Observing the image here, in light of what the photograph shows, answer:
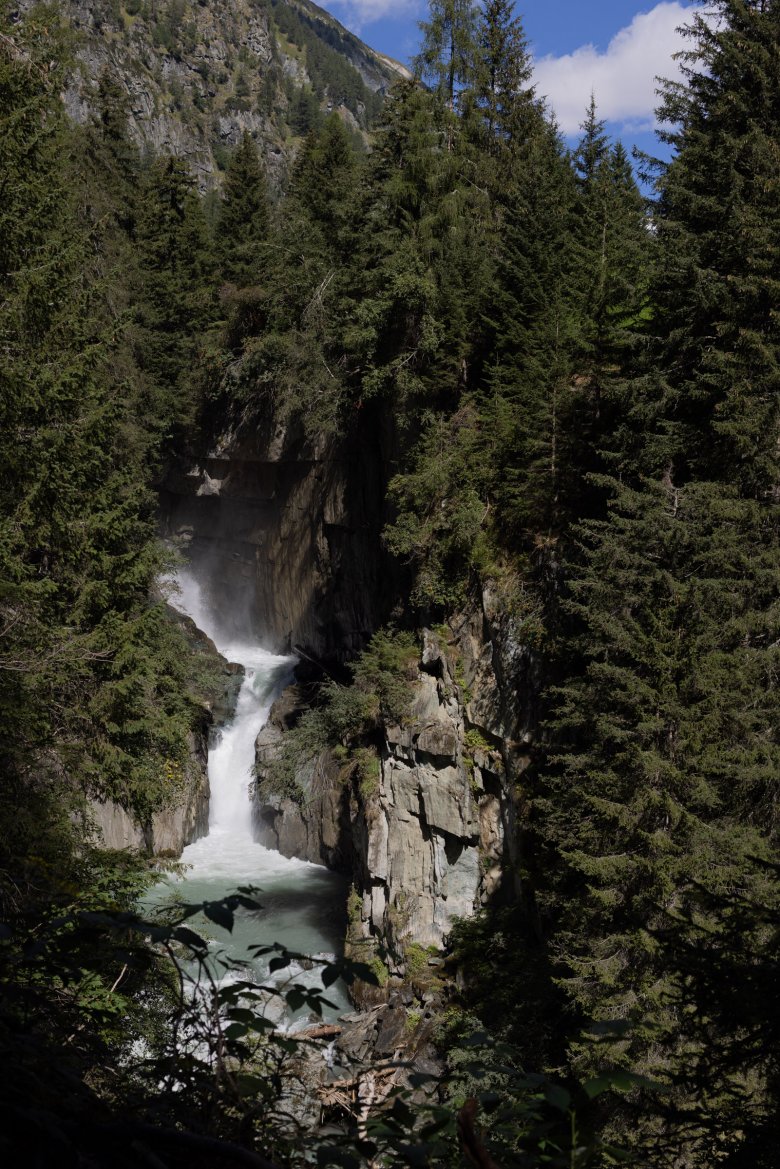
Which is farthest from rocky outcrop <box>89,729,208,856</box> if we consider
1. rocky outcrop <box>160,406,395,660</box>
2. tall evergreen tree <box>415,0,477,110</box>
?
tall evergreen tree <box>415,0,477,110</box>

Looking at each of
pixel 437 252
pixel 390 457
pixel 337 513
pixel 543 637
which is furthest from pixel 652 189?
pixel 337 513

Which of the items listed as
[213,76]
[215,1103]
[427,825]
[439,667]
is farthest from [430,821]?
[213,76]

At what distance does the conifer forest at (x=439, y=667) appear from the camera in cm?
283

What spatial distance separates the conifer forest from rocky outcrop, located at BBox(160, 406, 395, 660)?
27 centimetres

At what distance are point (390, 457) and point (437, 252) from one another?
518cm

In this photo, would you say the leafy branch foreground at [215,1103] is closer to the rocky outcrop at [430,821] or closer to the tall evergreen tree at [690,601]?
the tall evergreen tree at [690,601]

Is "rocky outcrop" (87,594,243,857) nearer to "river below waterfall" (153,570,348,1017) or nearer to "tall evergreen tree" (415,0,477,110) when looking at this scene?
"river below waterfall" (153,570,348,1017)

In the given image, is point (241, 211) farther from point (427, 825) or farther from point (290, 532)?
point (427, 825)

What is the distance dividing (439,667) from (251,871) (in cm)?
899

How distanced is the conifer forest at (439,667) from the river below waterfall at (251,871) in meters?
0.32

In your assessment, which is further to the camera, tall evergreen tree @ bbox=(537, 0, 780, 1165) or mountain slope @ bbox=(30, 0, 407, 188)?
mountain slope @ bbox=(30, 0, 407, 188)

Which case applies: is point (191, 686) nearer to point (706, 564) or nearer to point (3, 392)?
point (3, 392)

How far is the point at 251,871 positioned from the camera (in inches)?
827

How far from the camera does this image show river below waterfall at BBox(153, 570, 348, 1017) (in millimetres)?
17062
